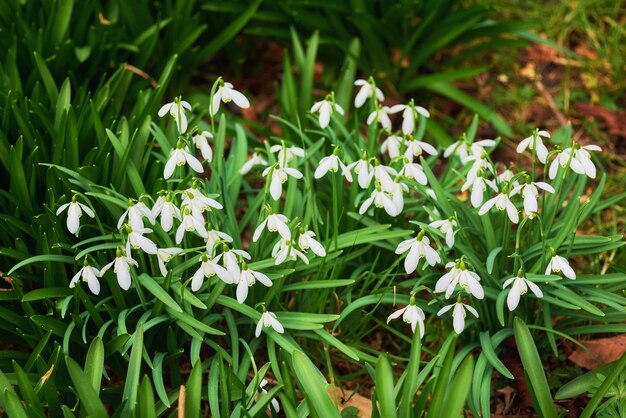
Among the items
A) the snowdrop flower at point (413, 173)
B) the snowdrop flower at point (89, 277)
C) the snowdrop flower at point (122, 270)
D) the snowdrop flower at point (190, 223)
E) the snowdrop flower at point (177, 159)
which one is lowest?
the snowdrop flower at point (89, 277)

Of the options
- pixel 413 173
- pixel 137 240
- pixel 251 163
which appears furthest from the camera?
pixel 251 163

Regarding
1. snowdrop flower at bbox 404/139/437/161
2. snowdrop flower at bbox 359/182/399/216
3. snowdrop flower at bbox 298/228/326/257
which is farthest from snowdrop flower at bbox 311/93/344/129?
snowdrop flower at bbox 298/228/326/257

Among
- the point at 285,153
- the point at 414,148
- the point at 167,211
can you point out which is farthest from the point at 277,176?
the point at 414,148

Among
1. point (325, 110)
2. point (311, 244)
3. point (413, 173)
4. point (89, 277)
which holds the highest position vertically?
point (325, 110)

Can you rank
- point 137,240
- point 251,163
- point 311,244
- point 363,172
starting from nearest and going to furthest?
point 137,240, point 311,244, point 363,172, point 251,163

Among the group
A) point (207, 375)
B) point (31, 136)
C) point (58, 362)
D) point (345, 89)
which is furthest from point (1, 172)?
point (345, 89)

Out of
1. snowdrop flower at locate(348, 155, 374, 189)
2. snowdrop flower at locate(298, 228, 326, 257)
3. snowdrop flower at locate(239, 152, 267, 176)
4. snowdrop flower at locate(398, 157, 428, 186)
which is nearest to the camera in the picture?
snowdrop flower at locate(298, 228, 326, 257)

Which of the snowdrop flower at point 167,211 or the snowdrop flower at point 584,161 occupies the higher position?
the snowdrop flower at point 584,161

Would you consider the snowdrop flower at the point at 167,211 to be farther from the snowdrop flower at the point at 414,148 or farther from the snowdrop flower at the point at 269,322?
the snowdrop flower at the point at 414,148

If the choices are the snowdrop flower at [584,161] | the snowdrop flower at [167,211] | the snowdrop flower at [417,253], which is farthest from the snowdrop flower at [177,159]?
the snowdrop flower at [584,161]

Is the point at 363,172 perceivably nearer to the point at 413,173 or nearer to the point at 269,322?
the point at 413,173

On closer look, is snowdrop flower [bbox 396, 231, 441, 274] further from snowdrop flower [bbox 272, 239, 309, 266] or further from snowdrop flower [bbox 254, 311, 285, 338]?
snowdrop flower [bbox 254, 311, 285, 338]
